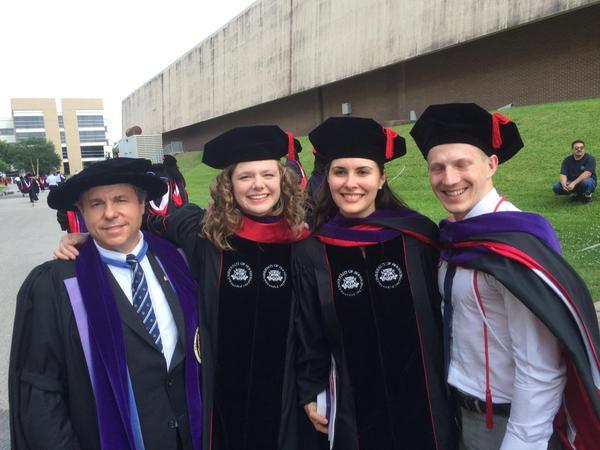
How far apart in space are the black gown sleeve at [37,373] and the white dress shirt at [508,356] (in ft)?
5.25

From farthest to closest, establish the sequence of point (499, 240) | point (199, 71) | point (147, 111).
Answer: point (147, 111) → point (199, 71) → point (499, 240)

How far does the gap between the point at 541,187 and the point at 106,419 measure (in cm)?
938

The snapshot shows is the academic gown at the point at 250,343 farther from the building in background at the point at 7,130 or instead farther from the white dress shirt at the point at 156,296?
the building in background at the point at 7,130

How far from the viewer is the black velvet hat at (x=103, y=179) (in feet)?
5.81

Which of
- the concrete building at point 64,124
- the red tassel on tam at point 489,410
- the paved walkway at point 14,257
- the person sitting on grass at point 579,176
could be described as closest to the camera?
the red tassel on tam at point 489,410

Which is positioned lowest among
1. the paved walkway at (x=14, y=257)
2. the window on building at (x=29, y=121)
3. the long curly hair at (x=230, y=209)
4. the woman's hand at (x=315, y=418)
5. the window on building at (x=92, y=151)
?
the paved walkway at (x=14, y=257)

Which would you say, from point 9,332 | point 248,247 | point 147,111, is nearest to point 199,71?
point 147,111

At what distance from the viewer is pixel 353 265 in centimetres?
207

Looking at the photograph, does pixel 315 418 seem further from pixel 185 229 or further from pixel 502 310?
pixel 185 229

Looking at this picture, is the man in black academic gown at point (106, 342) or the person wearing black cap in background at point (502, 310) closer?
the person wearing black cap in background at point (502, 310)

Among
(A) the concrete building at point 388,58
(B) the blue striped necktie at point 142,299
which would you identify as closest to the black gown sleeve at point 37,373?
(B) the blue striped necktie at point 142,299

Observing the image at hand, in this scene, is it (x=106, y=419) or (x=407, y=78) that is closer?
(x=106, y=419)

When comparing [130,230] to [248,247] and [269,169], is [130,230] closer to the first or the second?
[248,247]

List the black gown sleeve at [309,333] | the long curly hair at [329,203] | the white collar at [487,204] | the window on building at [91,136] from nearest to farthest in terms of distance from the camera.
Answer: the white collar at [487,204] → the black gown sleeve at [309,333] → the long curly hair at [329,203] → the window on building at [91,136]
